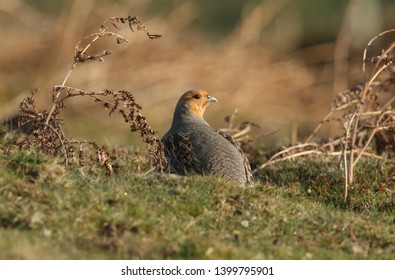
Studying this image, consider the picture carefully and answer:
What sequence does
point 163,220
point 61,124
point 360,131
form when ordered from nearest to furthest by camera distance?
point 163,220, point 61,124, point 360,131

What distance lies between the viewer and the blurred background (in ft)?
52.5

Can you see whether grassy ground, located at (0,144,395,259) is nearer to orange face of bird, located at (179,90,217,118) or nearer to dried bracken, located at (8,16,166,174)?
dried bracken, located at (8,16,166,174)

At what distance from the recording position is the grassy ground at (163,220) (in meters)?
4.88

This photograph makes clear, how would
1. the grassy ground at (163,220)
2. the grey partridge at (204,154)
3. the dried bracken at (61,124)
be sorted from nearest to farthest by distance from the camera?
the grassy ground at (163,220)
the dried bracken at (61,124)
the grey partridge at (204,154)

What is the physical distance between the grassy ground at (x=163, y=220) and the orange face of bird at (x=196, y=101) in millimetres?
1831

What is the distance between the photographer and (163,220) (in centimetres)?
534

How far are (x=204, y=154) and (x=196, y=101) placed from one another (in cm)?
135

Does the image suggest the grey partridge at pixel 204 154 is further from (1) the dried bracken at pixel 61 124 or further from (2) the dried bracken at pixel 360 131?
(2) the dried bracken at pixel 360 131

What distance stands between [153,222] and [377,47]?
52.9 feet

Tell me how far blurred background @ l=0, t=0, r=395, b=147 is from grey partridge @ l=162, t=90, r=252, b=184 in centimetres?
612

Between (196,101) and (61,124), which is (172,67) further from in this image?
(61,124)

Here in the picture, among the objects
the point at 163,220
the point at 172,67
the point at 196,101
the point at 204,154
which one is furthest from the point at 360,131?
the point at 172,67

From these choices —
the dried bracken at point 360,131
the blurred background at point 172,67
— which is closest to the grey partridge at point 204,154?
the dried bracken at point 360,131
